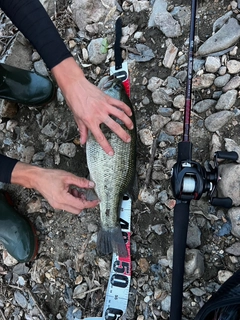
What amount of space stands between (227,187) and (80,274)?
1.42 meters

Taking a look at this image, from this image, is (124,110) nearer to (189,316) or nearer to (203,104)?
(203,104)

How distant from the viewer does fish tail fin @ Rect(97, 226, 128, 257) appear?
3.00 metres

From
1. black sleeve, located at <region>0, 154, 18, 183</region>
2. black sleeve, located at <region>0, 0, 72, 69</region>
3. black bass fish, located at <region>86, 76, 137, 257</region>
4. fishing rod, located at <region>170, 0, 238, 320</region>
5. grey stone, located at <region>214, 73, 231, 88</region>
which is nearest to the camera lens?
fishing rod, located at <region>170, 0, 238, 320</region>

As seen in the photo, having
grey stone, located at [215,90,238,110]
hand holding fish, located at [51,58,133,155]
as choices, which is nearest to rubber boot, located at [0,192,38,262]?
hand holding fish, located at [51,58,133,155]

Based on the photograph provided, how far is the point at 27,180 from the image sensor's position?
263 cm

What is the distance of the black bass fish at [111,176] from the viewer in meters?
2.95

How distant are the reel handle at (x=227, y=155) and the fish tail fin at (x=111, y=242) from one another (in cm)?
95

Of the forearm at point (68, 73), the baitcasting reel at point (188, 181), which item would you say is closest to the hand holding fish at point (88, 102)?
the forearm at point (68, 73)

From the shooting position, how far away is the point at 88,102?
248 centimetres

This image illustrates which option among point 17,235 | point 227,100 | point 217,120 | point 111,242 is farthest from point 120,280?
point 227,100

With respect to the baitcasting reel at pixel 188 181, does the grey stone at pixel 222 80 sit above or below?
above

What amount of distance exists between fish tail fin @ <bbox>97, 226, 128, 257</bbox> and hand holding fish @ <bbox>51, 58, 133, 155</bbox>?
77 cm

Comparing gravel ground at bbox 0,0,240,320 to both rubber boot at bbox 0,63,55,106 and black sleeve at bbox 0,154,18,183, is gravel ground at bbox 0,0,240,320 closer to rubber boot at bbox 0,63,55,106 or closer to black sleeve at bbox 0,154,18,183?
rubber boot at bbox 0,63,55,106

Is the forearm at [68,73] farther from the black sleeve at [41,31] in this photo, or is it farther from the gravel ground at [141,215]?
the gravel ground at [141,215]
